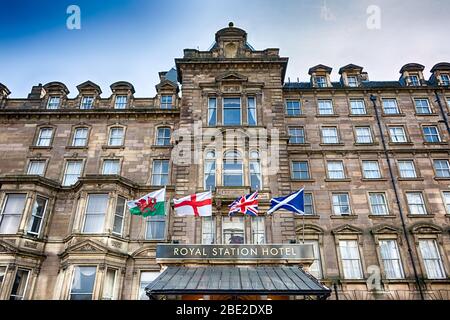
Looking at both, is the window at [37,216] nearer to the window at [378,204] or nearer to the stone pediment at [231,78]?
the stone pediment at [231,78]

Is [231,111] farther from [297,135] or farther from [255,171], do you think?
[297,135]

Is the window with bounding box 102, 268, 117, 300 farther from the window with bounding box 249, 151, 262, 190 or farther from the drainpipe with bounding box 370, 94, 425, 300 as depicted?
the drainpipe with bounding box 370, 94, 425, 300

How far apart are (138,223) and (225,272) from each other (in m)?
8.39

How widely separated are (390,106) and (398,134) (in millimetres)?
2783

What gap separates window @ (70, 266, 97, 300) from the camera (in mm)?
18469

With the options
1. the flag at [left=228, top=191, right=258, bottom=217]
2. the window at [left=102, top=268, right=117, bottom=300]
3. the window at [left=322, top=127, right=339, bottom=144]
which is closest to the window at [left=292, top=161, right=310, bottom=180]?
→ the window at [left=322, top=127, right=339, bottom=144]

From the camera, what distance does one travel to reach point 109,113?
25.8 m

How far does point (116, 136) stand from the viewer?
83.0 feet

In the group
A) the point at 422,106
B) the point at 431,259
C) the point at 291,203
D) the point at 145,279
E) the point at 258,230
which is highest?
the point at 422,106

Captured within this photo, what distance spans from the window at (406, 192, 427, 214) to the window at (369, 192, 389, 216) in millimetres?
1643

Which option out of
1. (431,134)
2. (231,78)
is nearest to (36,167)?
(231,78)

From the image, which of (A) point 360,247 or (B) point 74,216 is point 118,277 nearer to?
(B) point 74,216
